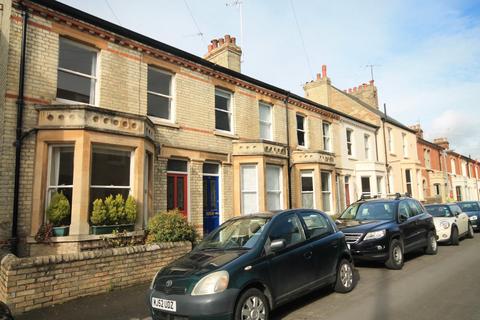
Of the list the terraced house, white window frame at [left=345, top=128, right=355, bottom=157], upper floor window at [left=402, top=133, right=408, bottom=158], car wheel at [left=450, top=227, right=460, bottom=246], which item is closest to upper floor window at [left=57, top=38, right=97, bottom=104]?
the terraced house

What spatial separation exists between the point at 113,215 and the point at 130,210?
441 millimetres

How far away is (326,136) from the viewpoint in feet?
64.0

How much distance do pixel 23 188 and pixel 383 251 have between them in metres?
8.80

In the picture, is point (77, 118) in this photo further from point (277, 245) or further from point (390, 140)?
point (390, 140)

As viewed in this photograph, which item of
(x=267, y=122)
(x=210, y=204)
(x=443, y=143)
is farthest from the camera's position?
(x=443, y=143)

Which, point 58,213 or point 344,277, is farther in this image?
point 58,213

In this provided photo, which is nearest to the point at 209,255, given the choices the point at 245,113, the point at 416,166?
the point at 245,113

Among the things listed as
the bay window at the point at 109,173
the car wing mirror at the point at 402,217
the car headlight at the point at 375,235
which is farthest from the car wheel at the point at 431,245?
the bay window at the point at 109,173

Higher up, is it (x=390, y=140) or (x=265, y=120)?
(x=390, y=140)

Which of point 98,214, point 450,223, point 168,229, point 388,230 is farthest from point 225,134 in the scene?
point 450,223

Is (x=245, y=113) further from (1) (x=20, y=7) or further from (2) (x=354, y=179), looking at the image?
(2) (x=354, y=179)

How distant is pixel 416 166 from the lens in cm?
2720

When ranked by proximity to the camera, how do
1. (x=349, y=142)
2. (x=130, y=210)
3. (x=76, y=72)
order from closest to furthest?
(x=130, y=210) → (x=76, y=72) → (x=349, y=142)

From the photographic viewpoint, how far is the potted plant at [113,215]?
8359 millimetres
